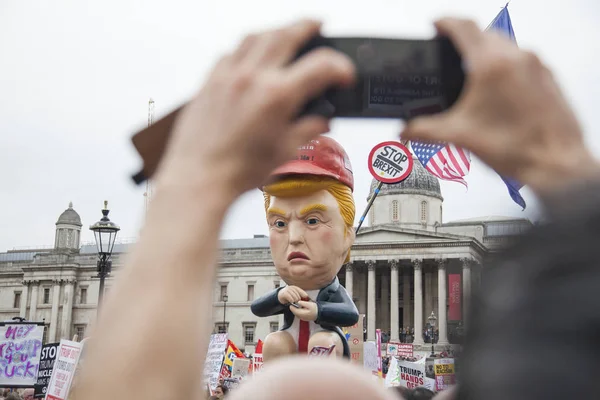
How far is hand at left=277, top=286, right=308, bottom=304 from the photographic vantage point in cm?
450

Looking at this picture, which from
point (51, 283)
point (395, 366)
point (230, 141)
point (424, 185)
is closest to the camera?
point (230, 141)

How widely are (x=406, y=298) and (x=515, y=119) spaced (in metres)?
64.7

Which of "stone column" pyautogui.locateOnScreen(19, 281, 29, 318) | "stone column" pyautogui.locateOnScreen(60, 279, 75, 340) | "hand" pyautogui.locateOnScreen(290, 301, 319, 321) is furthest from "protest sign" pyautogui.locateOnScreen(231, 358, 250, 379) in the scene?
"stone column" pyautogui.locateOnScreen(19, 281, 29, 318)

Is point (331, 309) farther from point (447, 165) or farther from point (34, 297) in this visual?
point (34, 297)

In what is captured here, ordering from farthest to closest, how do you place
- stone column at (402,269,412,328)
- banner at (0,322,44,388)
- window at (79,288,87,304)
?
window at (79,288,87,304)
stone column at (402,269,412,328)
banner at (0,322,44,388)

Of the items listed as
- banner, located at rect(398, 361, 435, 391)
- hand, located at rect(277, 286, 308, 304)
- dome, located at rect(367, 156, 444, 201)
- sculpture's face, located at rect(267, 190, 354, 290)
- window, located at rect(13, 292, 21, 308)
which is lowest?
banner, located at rect(398, 361, 435, 391)

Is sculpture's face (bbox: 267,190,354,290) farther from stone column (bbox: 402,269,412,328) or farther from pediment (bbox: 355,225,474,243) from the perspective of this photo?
stone column (bbox: 402,269,412,328)

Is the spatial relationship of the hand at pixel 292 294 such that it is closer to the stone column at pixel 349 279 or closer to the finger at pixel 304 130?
the finger at pixel 304 130

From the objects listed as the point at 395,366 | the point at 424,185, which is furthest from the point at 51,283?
the point at 395,366

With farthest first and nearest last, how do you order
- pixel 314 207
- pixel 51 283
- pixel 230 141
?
pixel 51 283
pixel 314 207
pixel 230 141

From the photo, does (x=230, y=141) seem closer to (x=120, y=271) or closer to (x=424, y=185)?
(x=120, y=271)

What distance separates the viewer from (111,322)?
77cm

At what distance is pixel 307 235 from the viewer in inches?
173

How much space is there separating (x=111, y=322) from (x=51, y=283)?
7224 centimetres
